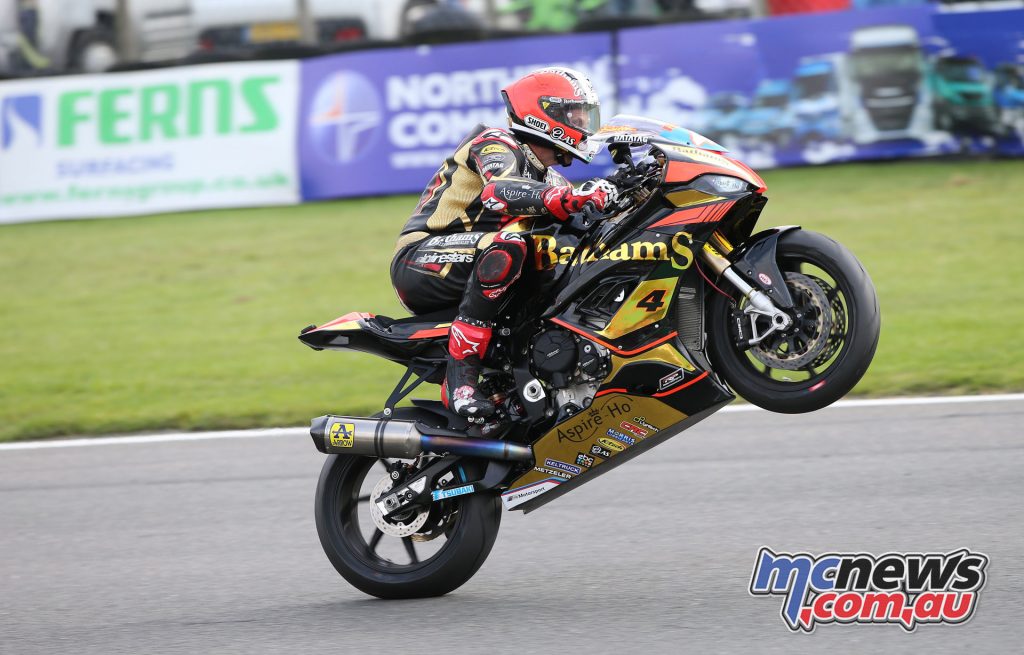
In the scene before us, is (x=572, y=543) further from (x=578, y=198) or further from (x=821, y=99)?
(x=821, y=99)

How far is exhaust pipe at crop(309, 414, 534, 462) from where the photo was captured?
5211mm

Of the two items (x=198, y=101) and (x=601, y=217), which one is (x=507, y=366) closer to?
(x=601, y=217)

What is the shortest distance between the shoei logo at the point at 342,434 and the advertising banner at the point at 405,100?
30.6 feet

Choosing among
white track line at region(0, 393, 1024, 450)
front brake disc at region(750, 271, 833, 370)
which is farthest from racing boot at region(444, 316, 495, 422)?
white track line at region(0, 393, 1024, 450)

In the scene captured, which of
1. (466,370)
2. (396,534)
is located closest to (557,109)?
(466,370)

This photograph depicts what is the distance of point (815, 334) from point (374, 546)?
1966mm

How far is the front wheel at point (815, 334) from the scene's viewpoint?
4699mm

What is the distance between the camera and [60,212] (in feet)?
49.7

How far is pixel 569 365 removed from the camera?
504 centimetres

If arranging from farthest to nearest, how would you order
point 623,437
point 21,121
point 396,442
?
point 21,121
point 396,442
point 623,437

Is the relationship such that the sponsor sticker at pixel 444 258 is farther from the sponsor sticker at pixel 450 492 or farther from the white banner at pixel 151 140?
the white banner at pixel 151 140

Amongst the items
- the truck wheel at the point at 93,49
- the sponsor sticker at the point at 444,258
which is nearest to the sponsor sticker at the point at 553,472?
the sponsor sticker at the point at 444,258

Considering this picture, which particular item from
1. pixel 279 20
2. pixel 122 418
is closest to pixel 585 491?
pixel 122 418

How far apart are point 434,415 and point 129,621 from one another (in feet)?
4.59
